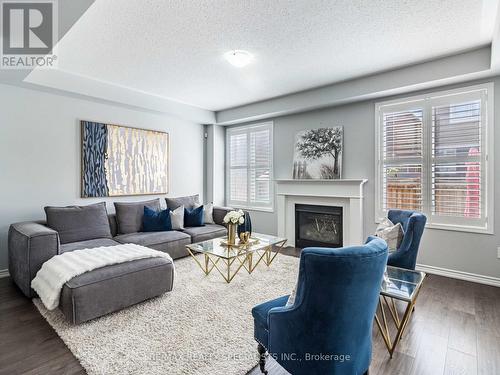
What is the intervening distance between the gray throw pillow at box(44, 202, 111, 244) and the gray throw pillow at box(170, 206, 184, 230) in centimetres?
93

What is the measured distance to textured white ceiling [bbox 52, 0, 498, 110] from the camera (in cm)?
226

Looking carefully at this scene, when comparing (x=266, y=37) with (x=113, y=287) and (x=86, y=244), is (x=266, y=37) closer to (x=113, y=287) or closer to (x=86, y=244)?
(x=113, y=287)

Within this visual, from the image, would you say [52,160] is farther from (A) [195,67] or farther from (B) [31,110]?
(A) [195,67]

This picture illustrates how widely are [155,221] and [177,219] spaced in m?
0.39

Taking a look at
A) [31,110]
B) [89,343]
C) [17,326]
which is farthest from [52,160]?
[89,343]

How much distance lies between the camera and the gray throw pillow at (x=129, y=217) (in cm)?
405

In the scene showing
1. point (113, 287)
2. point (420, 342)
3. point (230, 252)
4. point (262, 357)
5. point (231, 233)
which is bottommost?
point (420, 342)

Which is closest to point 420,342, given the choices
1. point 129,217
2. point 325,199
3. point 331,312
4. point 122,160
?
point 331,312

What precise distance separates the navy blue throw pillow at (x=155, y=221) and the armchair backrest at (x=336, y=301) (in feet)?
10.4

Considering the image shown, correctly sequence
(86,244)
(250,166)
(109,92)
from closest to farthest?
(86,244) → (109,92) → (250,166)

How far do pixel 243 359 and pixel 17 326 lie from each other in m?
1.94

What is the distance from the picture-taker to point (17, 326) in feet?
7.39

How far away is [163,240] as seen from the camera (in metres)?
3.77

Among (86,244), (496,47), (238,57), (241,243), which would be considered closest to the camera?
(496,47)
